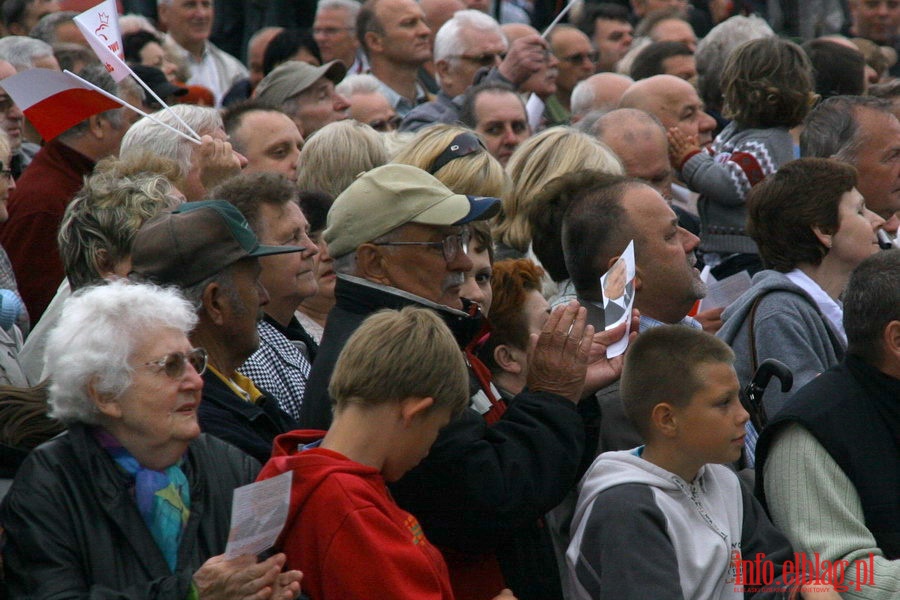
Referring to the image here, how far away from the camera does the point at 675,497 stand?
12.8 ft

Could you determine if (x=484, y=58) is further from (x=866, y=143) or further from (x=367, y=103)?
(x=866, y=143)

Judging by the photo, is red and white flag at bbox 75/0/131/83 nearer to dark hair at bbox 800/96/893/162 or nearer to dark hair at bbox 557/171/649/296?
dark hair at bbox 557/171/649/296

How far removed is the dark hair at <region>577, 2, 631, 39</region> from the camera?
1285cm

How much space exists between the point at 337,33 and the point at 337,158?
5.66 m

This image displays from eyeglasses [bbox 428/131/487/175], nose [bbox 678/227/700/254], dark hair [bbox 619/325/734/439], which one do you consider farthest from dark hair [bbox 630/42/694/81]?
dark hair [bbox 619/325/734/439]

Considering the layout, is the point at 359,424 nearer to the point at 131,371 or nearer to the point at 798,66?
the point at 131,371

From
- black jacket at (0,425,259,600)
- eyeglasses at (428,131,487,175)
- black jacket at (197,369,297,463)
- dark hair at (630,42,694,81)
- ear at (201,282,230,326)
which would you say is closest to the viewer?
black jacket at (0,425,259,600)

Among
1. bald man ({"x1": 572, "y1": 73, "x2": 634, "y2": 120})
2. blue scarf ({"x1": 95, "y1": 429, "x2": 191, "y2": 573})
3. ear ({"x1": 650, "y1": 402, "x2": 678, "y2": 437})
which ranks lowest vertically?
bald man ({"x1": 572, "y1": 73, "x2": 634, "y2": 120})

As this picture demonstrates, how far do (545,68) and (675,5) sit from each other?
5562 millimetres

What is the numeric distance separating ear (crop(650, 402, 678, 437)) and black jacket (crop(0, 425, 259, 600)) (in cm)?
132

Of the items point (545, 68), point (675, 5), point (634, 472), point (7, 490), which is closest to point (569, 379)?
point (634, 472)

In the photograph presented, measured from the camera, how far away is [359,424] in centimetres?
346

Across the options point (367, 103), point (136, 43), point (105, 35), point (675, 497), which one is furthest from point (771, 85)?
point (136, 43)

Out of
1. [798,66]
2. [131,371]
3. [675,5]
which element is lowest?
[675,5]
